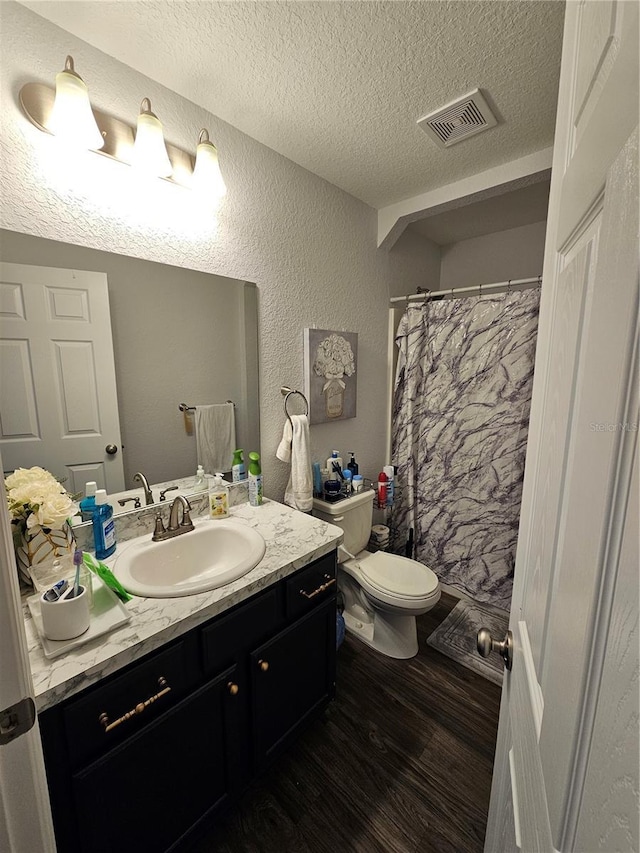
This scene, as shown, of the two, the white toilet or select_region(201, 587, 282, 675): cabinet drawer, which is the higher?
select_region(201, 587, 282, 675): cabinet drawer

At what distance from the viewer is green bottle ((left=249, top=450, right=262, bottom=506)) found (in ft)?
5.18

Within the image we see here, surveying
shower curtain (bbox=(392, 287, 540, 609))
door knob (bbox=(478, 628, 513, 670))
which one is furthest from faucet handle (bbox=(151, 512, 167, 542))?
shower curtain (bbox=(392, 287, 540, 609))

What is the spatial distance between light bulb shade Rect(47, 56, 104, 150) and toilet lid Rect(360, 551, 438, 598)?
2025 mm

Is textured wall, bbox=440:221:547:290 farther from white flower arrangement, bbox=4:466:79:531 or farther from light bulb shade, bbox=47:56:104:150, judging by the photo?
white flower arrangement, bbox=4:466:79:531

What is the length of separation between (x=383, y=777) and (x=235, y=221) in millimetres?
2265

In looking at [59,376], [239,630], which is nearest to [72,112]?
[59,376]

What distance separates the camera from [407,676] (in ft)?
5.49

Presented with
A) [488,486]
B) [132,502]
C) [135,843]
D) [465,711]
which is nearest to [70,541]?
[132,502]

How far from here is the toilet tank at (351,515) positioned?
71.5 inches

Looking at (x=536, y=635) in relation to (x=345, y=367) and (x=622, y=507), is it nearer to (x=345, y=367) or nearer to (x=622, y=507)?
(x=622, y=507)

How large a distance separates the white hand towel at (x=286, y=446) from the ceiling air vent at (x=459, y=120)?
55.8 inches

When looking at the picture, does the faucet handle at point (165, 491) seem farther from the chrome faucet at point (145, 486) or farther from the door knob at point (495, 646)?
the door knob at point (495, 646)

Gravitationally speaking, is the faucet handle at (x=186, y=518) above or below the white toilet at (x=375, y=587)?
above

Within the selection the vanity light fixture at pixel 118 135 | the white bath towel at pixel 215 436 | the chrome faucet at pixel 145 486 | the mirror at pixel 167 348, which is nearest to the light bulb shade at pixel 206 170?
the vanity light fixture at pixel 118 135
